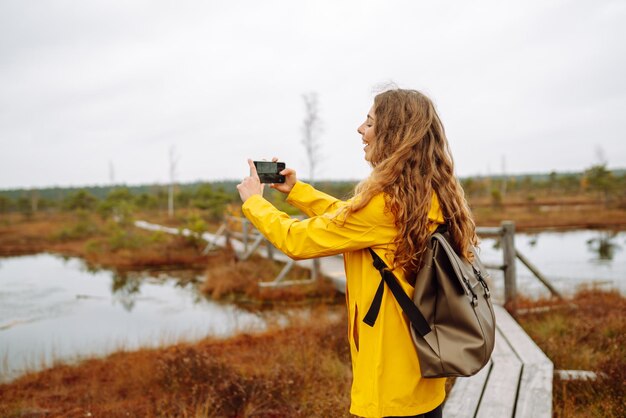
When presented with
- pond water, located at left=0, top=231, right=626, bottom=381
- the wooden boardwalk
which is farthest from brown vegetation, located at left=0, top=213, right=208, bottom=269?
the wooden boardwalk

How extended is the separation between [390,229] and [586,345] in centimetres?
397

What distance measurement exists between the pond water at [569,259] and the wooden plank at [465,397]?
4.20 meters

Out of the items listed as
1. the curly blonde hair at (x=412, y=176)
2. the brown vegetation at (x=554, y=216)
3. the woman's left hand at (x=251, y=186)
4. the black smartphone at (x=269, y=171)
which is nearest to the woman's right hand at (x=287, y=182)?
the black smartphone at (x=269, y=171)

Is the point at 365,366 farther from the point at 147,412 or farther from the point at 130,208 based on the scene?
the point at 130,208

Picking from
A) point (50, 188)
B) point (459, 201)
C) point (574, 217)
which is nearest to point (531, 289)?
point (459, 201)

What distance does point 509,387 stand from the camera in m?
3.47

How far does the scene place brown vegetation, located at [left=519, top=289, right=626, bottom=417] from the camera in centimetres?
337

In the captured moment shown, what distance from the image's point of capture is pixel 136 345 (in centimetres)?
711

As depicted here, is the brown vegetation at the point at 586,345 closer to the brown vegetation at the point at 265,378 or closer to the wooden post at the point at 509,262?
the brown vegetation at the point at 265,378

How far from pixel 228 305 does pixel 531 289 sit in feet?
19.8

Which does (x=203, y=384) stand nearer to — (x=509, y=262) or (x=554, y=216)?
(x=509, y=262)

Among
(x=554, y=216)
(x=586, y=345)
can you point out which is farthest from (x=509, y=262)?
(x=554, y=216)

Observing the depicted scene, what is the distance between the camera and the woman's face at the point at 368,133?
176cm

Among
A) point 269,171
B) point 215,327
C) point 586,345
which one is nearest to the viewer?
point 269,171
